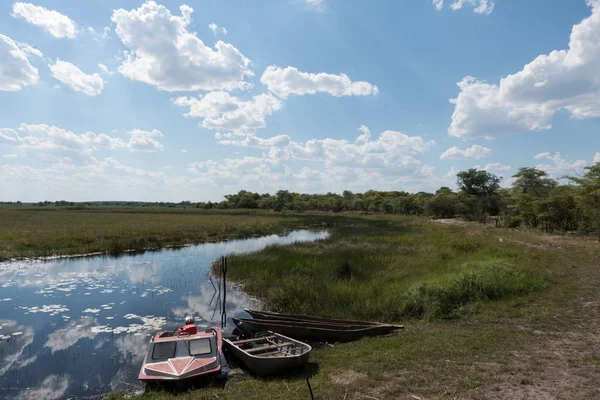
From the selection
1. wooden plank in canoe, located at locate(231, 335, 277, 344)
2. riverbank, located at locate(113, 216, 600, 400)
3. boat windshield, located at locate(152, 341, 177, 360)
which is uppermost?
riverbank, located at locate(113, 216, 600, 400)

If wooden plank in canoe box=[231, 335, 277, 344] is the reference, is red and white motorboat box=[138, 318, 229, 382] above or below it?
above

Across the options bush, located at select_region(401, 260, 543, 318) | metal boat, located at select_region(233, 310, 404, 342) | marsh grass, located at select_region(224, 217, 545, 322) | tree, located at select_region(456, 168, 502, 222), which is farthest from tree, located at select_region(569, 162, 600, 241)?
tree, located at select_region(456, 168, 502, 222)

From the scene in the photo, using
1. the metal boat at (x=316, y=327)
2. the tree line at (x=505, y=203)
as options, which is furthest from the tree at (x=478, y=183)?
the metal boat at (x=316, y=327)

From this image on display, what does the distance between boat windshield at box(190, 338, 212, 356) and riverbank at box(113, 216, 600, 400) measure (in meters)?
1.07

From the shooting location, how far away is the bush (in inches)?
510

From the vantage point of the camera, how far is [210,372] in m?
8.73

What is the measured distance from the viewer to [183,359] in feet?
29.8

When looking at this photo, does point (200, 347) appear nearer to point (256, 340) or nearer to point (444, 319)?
point (256, 340)

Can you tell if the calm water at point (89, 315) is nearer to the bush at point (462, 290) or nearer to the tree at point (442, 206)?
the bush at point (462, 290)

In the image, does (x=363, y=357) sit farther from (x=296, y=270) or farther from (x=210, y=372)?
(x=296, y=270)

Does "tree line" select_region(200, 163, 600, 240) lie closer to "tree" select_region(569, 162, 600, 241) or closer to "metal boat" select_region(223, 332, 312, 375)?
"tree" select_region(569, 162, 600, 241)

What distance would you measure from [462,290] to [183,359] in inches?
420

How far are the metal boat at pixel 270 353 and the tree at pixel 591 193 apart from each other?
2743 centimetres

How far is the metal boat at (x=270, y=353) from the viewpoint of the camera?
885cm
